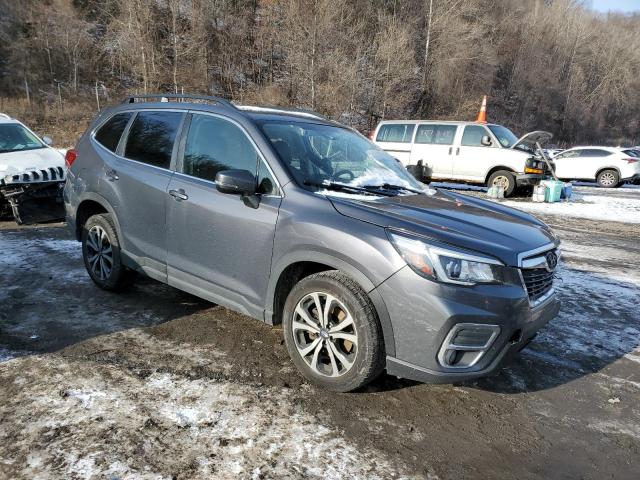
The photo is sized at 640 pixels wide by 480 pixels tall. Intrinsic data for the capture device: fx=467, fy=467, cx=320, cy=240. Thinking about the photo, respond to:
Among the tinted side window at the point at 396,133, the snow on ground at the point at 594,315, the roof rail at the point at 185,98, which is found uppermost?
the roof rail at the point at 185,98

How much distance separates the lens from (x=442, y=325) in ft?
8.37

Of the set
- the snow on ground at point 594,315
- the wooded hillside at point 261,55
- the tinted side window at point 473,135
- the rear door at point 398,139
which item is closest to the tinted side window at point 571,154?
the tinted side window at point 473,135

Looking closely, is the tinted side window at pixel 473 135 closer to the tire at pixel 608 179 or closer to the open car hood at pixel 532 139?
the open car hood at pixel 532 139

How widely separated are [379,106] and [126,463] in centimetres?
3313

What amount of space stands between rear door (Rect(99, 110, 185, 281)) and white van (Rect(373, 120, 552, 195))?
8.99m

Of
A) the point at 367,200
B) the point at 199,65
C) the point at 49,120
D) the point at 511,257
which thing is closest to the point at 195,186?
the point at 367,200

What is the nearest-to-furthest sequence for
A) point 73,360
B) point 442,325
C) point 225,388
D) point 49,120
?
point 442,325 → point 225,388 → point 73,360 → point 49,120

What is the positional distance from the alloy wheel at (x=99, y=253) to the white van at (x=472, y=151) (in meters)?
9.16

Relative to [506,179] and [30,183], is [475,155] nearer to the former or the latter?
[506,179]

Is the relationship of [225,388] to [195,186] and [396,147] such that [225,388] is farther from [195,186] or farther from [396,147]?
[396,147]

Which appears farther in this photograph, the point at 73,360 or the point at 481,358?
the point at 73,360

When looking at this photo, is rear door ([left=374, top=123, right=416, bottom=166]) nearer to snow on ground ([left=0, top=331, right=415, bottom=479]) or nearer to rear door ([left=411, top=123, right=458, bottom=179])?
rear door ([left=411, top=123, right=458, bottom=179])

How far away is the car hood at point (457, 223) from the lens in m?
2.74

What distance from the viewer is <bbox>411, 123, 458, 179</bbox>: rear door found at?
1340 centimetres
